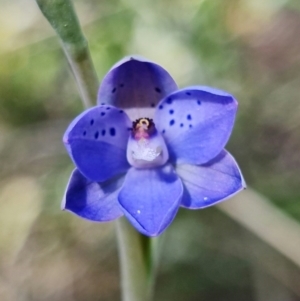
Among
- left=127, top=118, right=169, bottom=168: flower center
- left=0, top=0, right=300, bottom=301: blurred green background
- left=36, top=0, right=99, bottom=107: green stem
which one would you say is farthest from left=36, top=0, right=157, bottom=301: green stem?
left=0, top=0, right=300, bottom=301: blurred green background

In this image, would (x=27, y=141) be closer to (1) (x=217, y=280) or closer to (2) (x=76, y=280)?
(2) (x=76, y=280)

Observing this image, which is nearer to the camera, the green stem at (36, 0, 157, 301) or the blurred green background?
the green stem at (36, 0, 157, 301)

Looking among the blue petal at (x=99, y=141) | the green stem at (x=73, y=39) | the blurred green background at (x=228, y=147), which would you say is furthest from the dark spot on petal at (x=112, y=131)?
the blurred green background at (x=228, y=147)

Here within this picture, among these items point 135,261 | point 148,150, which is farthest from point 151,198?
point 135,261

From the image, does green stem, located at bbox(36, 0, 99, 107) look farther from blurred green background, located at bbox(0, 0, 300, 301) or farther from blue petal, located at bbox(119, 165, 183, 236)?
blurred green background, located at bbox(0, 0, 300, 301)

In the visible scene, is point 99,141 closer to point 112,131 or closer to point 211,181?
point 112,131

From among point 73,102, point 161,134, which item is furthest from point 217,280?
point 161,134

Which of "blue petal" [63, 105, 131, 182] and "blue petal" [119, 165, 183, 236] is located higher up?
"blue petal" [63, 105, 131, 182]
